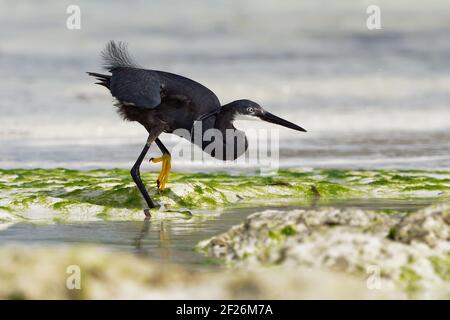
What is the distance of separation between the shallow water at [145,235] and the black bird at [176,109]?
3.89 ft

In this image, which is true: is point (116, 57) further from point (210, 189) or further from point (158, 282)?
point (158, 282)

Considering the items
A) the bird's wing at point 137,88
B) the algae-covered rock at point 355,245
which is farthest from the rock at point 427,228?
the bird's wing at point 137,88

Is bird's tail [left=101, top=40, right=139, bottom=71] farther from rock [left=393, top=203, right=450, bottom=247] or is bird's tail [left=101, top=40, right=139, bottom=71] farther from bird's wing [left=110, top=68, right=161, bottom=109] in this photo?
rock [left=393, top=203, right=450, bottom=247]

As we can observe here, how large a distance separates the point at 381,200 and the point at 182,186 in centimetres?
270

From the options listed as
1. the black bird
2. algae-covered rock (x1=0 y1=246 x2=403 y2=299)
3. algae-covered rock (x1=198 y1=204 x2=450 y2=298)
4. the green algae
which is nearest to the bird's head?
the black bird

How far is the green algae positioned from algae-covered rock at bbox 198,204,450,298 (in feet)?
12.4

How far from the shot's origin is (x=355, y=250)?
6.43 metres

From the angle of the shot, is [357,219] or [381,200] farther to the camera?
[381,200]

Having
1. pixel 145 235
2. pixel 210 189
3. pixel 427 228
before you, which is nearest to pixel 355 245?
pixel 427 228

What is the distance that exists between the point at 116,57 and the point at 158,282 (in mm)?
6842

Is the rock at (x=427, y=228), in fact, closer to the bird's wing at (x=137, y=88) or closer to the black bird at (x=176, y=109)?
the black bird at (x=176, y=109)
